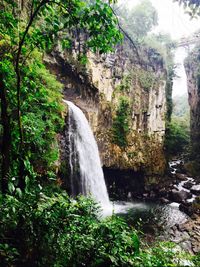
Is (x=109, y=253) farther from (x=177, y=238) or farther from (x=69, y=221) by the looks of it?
(x=177, y=238)

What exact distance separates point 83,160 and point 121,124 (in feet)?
15.7

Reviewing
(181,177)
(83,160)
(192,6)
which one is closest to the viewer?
(192,6)

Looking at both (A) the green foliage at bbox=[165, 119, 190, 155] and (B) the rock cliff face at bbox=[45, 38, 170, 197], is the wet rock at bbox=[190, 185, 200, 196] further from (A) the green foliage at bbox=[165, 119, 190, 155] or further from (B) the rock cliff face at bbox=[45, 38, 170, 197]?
(A) the green foliage at bbox=[165, 119, 190, 155]

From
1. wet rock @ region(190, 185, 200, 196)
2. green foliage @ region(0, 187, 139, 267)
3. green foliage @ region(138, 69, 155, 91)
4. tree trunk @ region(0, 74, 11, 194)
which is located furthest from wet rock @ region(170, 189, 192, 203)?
tree trunk @ region(0, 74, 11, 194)

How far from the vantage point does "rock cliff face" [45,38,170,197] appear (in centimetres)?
1413

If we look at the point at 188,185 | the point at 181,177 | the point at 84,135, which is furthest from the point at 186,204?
the point at 84,135

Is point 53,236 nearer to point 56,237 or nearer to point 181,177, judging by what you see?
point 56,237

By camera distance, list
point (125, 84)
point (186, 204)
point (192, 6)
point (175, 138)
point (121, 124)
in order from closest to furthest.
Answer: point (192, 6)
point (186, 204)
point (121, 124)
point (125, 84)
point (175, 138)

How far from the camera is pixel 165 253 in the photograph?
9.46 ft

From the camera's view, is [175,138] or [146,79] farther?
[175,138]

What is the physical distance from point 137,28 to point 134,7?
1988mm

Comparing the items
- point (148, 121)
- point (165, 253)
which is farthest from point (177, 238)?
point (148, 121)

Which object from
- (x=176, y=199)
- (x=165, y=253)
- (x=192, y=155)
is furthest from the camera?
(x=192, y=155)

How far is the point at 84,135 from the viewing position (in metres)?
12.2
